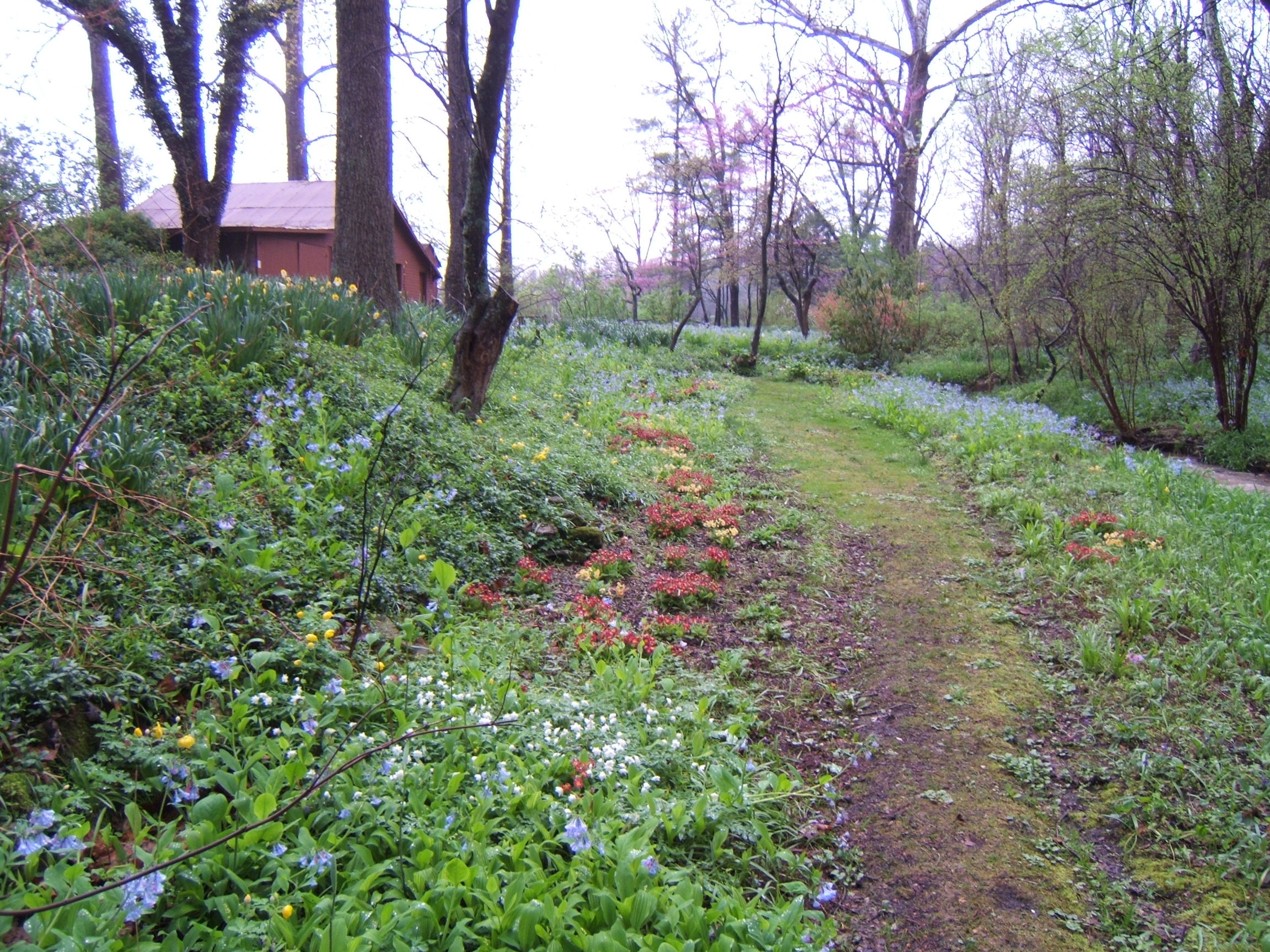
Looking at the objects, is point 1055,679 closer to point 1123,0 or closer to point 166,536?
point 166,536

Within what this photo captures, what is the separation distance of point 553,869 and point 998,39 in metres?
18.4

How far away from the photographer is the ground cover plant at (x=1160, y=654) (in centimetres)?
260

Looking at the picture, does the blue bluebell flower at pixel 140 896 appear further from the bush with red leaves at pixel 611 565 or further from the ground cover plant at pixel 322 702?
the bush with red leaves at pixel 611 565

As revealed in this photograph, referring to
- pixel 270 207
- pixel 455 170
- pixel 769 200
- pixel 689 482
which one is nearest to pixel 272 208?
pixel 270 207

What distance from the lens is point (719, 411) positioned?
403 inches

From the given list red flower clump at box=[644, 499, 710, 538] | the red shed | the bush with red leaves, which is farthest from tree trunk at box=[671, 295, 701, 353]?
the bush with red leaves

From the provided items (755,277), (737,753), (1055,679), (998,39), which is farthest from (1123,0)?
(755,277)

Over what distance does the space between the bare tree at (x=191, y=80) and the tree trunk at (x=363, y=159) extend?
4794mm

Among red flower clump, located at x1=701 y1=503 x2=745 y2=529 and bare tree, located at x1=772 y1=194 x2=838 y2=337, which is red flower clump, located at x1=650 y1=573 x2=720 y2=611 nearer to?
red flower clump, located at x1=701 y1=503 x2=745 y2=529

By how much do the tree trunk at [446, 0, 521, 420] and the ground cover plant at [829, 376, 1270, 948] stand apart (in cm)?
405

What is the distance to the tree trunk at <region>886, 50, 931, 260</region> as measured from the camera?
768 inches

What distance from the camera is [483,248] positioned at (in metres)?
6.14

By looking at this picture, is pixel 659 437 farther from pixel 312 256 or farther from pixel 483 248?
pixel 312 256

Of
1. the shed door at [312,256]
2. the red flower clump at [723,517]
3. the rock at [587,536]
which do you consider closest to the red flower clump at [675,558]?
the rock at [587,536]
